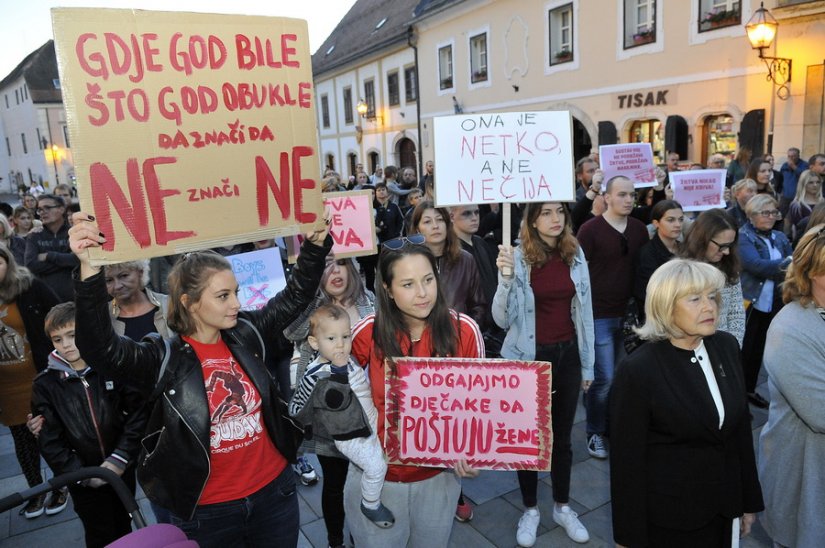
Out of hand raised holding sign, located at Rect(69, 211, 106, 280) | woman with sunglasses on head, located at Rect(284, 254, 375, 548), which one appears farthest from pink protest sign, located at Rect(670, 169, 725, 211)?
hand raised holding sign, located at Rect(69, 211, 106, 280)

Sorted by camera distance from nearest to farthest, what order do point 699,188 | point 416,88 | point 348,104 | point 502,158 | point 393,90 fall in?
point 502,158 → point 699,188 → point 416,88 → point 393,90 → point 348,104

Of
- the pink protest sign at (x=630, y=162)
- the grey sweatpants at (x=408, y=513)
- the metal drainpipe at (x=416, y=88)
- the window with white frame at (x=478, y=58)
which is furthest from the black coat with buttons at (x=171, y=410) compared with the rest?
the metal drainpipe at (x=416, y=88)

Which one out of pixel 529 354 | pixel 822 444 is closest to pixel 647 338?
pixel 822 444

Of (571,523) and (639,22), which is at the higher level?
(639,22)

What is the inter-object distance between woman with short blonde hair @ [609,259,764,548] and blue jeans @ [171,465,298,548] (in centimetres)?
131

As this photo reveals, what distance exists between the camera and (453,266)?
387cm

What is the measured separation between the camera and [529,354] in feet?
11.0

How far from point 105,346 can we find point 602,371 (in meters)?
3.42

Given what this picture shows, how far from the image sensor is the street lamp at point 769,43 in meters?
10.0

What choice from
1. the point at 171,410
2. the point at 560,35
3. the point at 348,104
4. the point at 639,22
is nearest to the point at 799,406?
the point at 171,410

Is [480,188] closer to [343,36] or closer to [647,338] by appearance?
[647,338]

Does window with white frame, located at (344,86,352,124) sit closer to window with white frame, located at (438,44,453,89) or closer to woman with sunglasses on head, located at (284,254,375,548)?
window with white frame, located at (438,44,453,89)

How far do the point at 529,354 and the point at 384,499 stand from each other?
1320mm

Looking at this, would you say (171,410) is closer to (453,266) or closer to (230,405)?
(230,405)
